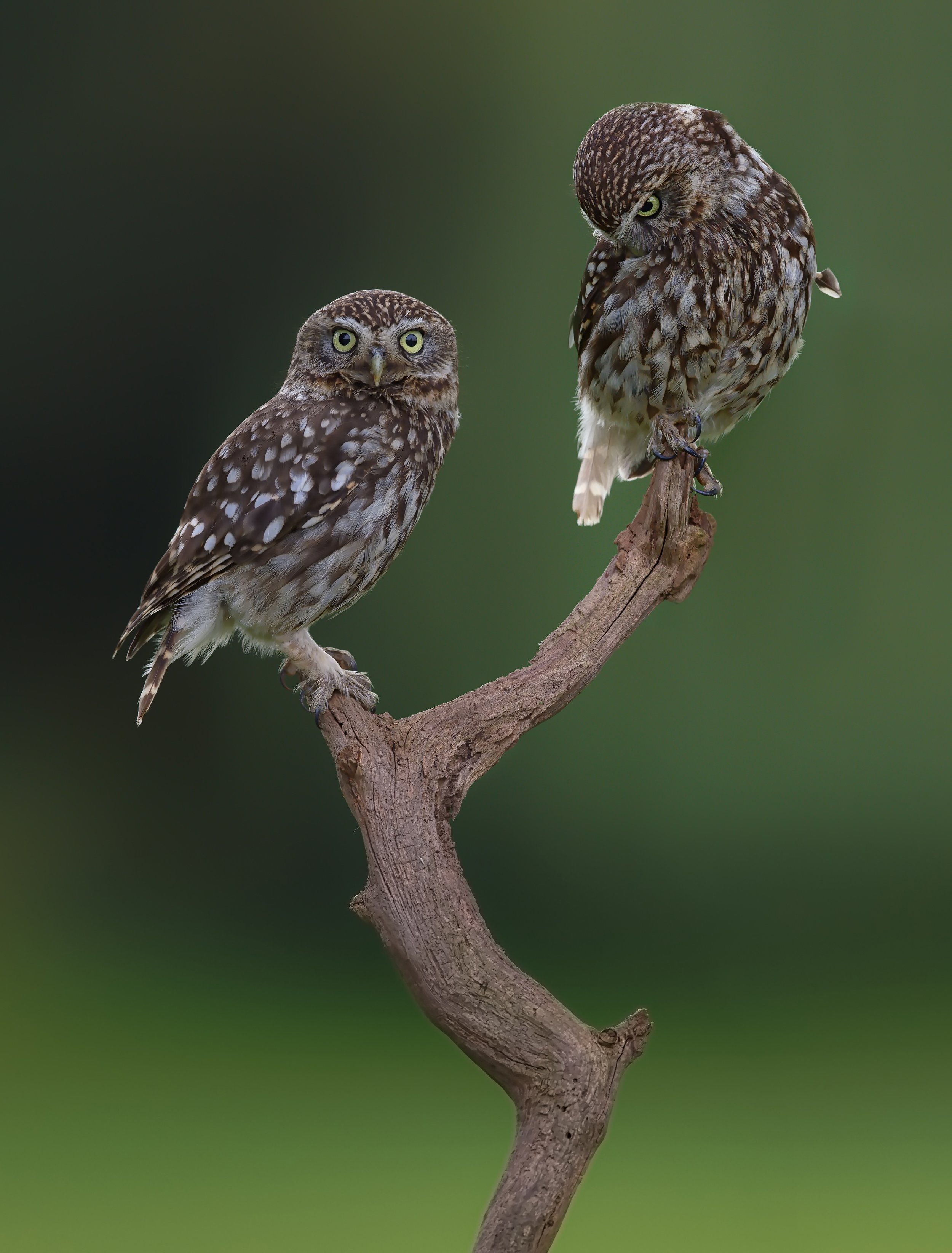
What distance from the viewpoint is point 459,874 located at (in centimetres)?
186

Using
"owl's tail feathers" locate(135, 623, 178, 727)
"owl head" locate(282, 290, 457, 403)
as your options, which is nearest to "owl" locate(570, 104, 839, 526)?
"owl head" locate(282, 290, 457, 403)

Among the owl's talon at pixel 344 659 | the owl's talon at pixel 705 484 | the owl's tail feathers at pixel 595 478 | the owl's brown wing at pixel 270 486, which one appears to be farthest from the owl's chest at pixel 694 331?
the owl's talon at pixel 344 659

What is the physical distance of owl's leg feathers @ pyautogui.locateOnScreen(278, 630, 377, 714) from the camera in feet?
6.64

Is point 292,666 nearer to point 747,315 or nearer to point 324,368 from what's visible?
point 324,368

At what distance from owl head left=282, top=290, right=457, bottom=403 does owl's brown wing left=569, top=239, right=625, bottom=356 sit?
395 mm

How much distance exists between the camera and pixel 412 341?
1.91 meters

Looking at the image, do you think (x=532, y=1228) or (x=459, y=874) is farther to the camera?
(x=459, y=874)

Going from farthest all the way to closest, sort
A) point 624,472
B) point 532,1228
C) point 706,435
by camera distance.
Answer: point 624,472
point 706,435
point 532,1228

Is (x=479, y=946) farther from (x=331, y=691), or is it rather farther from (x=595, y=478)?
(x=595, y=478)

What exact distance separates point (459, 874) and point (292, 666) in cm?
46

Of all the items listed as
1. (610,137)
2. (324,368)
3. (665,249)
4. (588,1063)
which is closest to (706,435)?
(665,249)

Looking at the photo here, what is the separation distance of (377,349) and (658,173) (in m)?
0.52

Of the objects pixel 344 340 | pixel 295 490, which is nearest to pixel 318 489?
pixel 295 490

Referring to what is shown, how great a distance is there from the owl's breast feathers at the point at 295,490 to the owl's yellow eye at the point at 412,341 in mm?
104
